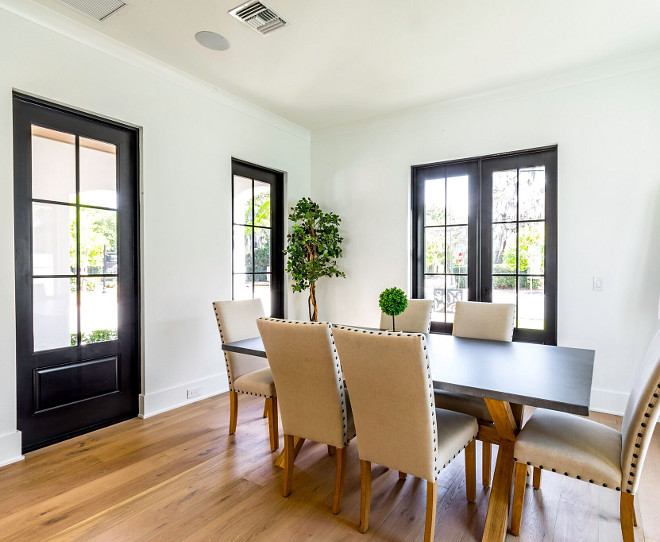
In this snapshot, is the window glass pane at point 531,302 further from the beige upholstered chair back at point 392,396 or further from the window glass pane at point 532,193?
the beige upholstered chair back at point 392,396

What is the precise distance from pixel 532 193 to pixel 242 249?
2841 mm

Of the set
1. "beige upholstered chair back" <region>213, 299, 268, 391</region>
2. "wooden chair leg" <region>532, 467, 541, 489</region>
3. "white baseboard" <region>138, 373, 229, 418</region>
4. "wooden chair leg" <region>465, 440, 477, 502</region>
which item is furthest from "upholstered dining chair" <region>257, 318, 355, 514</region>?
"white baseboard" <region>138, 373, 229, 418</region>

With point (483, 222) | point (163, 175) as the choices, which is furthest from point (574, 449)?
point (163, 175)

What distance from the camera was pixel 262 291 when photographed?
4418mm

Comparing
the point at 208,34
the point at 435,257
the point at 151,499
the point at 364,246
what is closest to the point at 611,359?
the point at 435,257

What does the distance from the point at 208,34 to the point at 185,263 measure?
1.79m

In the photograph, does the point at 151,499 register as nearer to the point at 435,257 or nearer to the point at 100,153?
the point at 100,153

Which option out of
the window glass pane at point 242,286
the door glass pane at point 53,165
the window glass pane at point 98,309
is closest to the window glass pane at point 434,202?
the window glass pane at point 242,286

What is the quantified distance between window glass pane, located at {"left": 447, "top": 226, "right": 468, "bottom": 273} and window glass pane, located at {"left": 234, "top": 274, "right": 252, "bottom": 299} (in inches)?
81.6

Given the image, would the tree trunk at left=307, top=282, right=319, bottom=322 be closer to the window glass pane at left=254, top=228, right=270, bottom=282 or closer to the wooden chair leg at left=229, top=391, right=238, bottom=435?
the window glass pane at left=254, top=228, right=270, bottom=282

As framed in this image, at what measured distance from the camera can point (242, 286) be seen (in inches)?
164

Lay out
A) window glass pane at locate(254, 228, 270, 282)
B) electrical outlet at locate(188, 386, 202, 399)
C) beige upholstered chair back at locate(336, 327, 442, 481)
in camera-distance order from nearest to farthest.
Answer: beige upholstered chair back at locate(336, 327, 442, 481) < electrical outlet at locate(188, 386, 202, 399) < window glass pane at locate(254, 228, 270, 282)

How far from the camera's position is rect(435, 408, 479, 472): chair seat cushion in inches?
68.2

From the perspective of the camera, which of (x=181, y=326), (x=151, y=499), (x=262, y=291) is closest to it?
(x=151, y=499)
